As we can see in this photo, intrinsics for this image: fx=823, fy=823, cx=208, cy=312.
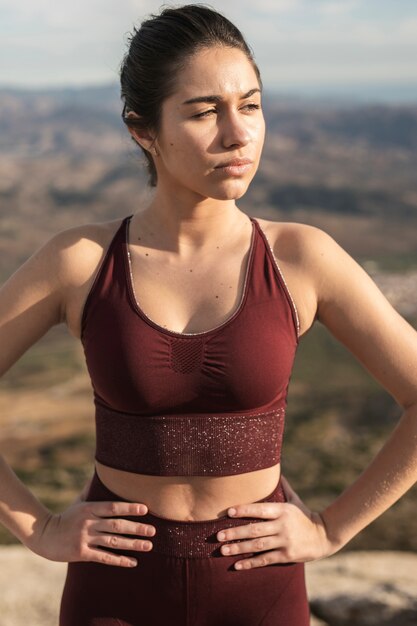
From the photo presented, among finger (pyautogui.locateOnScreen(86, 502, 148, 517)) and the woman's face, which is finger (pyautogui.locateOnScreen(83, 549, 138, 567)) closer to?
finger (pyautogui.locateOnScreen(86, 502, 148, 517))

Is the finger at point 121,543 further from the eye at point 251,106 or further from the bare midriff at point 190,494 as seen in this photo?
the eye at point 251,106

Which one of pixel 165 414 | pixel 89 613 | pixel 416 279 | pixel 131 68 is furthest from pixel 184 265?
pixel 416 279

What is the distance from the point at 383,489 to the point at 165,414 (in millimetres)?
812

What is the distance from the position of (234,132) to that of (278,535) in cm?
130

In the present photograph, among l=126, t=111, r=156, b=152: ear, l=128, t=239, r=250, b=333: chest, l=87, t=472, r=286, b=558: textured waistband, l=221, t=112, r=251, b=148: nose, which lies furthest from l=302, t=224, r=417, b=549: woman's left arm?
l=126, t=111, r=156, b=152: ear

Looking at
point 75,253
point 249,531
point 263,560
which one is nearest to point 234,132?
point 75,253

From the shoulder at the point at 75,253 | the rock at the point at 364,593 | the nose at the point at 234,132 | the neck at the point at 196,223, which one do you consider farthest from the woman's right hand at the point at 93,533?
the rock at the point at 364,593

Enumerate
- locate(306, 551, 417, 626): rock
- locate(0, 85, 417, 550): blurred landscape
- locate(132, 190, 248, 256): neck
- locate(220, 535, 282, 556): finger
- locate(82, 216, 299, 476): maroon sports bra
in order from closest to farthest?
locate(82, 216, 299, 476): maroon sports bra
locate(220, 535, 282, 556): finger
locate(132, 190, 248, 256): neck
locate(306, 551, 417, 626): rock
locate(0, 85, 417, 550): blurred landscape

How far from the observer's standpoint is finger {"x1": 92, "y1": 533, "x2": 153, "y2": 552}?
2.62 metres

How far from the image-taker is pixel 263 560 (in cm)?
264

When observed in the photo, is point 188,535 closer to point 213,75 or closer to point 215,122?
point 215,122

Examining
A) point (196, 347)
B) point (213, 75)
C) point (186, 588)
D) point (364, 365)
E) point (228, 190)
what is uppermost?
point (213, 75)

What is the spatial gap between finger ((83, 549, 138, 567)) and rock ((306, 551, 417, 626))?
346 centimetres

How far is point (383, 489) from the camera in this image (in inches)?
110
